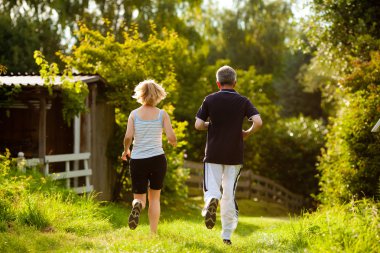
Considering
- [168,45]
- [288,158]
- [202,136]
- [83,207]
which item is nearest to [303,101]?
Answer: [288,158]

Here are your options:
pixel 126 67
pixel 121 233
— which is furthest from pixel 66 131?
pixel 121 233

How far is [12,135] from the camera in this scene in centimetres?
1574

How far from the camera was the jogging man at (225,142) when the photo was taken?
273 inches

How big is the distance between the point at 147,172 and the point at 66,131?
894cm

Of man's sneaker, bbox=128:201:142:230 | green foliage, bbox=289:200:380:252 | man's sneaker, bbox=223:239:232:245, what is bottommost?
man's sneaker, bbox=223:239:232:245

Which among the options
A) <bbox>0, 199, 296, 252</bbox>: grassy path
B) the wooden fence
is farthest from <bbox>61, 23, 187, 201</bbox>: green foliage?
the wooden fence

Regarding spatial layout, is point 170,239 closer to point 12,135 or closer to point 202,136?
point 12,135

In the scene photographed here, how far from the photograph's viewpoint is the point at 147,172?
7125 mm

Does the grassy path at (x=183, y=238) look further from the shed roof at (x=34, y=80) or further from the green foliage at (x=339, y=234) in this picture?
the shed roof at (x=34, y=80)

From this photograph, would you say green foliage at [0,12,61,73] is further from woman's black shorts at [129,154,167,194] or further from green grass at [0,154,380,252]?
woman's black shorts at [129,154,167,194]

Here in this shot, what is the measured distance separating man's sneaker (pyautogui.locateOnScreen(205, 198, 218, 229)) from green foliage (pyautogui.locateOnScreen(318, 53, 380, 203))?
5.82 m

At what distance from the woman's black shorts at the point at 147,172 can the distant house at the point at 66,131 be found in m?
5.94

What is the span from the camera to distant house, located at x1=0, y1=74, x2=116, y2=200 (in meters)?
13.9

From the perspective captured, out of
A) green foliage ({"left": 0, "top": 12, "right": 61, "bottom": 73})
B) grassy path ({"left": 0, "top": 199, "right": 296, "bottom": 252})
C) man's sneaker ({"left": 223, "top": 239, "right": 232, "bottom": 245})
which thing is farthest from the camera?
green foliage ({"left": 0, "top": 12, "right": 61, "bottom": 73})
